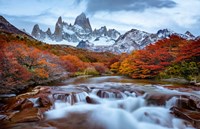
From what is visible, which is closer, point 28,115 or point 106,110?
point 28,115

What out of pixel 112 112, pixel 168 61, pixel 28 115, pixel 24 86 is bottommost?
pixel 112 112

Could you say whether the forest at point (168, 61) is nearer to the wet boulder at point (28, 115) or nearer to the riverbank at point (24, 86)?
the riverbank at point (24, 86)

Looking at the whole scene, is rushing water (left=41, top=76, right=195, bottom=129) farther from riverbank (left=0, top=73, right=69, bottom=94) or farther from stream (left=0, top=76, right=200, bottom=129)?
riverbank (left=0, top=73, right=69, bottom=94)

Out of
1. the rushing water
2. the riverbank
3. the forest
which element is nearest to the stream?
the rushing water

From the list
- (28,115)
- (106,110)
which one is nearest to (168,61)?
(106,110)

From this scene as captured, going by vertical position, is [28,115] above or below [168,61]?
below

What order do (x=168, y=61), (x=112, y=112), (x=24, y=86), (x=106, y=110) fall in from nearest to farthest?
(x=112, y=112) → (x=106, y=110) → (x=24, y=86) → (x=168, y=61)

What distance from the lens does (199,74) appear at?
21.9 meters

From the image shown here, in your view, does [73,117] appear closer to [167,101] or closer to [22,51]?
[167,101]

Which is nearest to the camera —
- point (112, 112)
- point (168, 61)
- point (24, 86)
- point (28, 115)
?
point (28, 115)

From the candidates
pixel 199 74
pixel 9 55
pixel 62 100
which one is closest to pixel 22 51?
pixel 9 55

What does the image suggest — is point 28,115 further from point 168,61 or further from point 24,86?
point 168,61

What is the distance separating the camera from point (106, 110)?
43.0 feet

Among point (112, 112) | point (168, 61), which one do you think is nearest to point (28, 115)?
point (112, 112)
